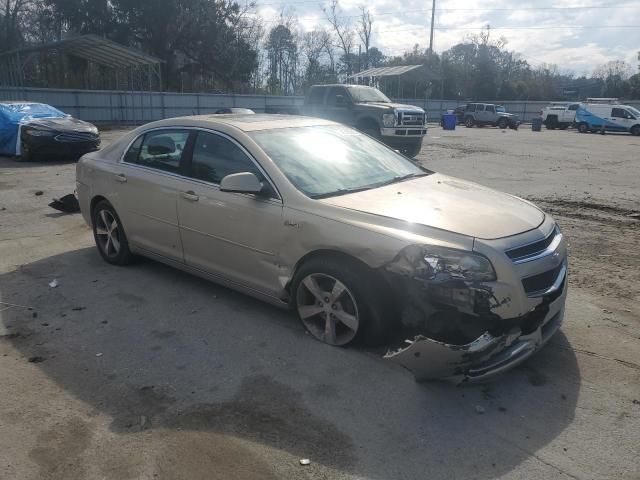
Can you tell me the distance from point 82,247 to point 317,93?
1130 centimetres

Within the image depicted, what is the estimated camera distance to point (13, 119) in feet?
46.8

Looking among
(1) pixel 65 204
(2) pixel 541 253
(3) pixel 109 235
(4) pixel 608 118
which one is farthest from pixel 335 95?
(4) pixel 608 118

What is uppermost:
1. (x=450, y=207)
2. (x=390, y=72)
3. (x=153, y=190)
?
(x=390, y=72)

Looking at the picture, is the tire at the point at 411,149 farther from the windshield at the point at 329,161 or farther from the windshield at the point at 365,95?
the windshield at the point at 329,161

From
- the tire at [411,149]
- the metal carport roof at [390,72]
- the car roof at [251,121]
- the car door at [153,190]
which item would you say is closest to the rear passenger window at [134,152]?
the car door at [153,190]

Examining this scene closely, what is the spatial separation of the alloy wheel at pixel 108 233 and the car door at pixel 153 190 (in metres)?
0.24

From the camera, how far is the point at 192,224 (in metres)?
4.68

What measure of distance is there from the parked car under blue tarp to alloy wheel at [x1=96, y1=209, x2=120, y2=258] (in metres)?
9.25

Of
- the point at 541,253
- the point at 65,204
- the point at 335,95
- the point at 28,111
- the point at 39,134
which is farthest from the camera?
the point at 335,95

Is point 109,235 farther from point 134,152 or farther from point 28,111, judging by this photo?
point 28,111

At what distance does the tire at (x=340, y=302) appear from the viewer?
357 cm

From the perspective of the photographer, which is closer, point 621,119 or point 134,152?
point 134,152

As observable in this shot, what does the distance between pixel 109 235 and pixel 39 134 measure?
31.6 feet

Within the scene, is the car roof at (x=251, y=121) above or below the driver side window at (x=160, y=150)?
above
